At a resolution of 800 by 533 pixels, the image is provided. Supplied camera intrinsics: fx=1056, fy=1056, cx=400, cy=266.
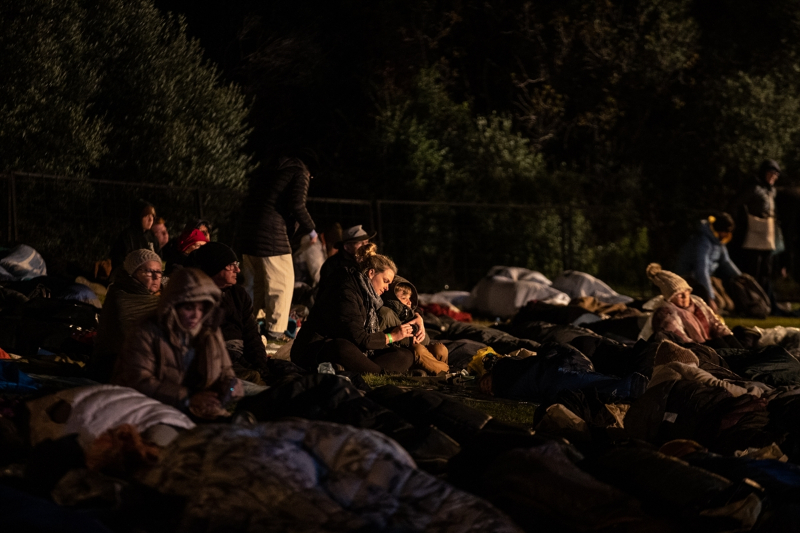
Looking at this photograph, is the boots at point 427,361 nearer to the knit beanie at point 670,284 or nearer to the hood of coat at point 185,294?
the knit beanie at point 670,284

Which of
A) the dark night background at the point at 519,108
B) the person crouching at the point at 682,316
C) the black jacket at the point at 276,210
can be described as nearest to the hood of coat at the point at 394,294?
the black jacket at the point at 276,210

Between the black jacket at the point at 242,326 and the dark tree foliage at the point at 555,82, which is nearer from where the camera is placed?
the black jacket at the point at 242,326

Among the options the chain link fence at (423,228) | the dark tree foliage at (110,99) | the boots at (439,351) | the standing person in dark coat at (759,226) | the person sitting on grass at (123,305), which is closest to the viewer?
the person sitting on grass at (123,305)

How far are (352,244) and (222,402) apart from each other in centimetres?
427

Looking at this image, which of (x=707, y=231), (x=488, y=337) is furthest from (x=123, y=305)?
(x=707, y=231)

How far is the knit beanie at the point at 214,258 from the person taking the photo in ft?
22.9

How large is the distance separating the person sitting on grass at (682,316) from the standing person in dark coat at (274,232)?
325cm

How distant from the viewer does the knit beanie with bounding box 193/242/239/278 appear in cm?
698

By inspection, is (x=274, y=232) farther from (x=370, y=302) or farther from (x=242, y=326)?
(x=242, y=326)

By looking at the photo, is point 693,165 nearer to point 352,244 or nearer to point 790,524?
point 352,244

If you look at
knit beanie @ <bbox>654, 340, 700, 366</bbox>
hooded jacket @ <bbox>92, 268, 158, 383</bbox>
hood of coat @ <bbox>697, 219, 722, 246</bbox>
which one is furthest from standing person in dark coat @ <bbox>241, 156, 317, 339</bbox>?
hood of coat @ <bbox>697, 219, 722, 246</bbox>

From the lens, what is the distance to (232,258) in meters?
7.04

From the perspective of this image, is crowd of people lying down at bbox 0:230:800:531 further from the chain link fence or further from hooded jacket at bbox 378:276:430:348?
the chain link fence

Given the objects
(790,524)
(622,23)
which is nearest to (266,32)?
(622,23)
